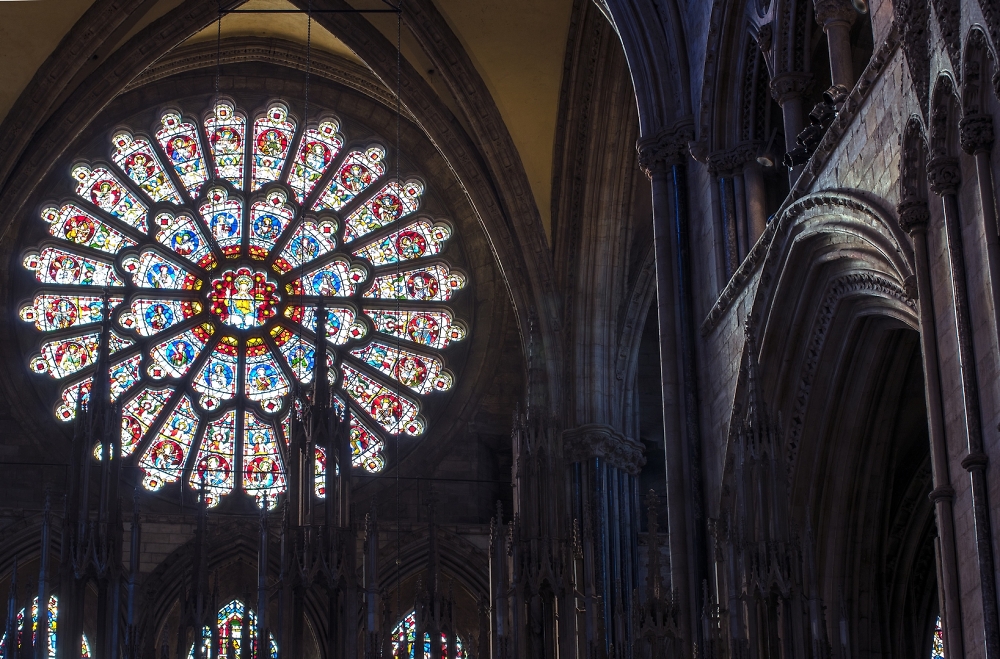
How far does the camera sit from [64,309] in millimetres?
22375

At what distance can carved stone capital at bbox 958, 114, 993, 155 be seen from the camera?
954 centimetres

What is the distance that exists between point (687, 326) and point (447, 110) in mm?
7607

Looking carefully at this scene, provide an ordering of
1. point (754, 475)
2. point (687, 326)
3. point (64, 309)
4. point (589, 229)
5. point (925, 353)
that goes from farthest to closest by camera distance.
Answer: point (64, 309) < point (589, 229) < point (687, 326) < point (754, 475) < point (925, 353)

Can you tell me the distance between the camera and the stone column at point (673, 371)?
14.1 meters

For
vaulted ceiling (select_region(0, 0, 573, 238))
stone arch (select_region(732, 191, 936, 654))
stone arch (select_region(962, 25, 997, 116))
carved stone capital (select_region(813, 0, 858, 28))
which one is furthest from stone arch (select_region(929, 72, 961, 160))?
vaulted ceiling (select_region(0, 0, 573, 238))

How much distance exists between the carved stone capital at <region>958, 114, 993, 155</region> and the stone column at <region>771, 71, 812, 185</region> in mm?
4413

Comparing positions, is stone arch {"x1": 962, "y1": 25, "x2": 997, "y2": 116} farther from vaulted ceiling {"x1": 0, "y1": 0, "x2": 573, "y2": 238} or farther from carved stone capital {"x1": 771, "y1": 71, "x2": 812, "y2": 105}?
vaulted ceiling {"x1": 0, "y1": 0, "x2": 573, "y2": 238}

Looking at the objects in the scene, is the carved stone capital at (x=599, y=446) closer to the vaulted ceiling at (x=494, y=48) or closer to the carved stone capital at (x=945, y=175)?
the vaulted ceiling at (x=494, y=48)

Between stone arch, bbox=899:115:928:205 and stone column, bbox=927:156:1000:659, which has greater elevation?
stone arch, bbox=899:115:928:205

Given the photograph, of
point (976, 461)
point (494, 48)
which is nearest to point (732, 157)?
point (976, 461)

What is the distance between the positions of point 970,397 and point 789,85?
17.0 feet

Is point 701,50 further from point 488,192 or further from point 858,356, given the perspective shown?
point 488,192

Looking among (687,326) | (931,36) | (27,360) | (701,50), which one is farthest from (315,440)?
(27,360)

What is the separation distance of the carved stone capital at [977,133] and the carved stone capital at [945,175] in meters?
0.30
